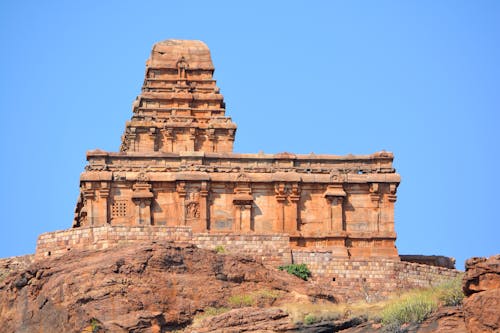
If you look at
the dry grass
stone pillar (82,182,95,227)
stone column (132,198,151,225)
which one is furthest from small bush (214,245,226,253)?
stone pillar (82,182,95,227)

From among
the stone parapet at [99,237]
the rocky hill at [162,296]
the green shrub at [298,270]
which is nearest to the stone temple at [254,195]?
the green shrub at [298,270]

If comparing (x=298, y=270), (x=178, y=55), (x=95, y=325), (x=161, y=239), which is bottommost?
(x=95, y=325)

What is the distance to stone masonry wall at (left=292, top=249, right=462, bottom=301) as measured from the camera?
217 ft

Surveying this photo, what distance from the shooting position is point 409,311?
53250 mm

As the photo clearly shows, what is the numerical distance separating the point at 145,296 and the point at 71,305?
9.25ft

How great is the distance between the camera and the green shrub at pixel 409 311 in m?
52.9

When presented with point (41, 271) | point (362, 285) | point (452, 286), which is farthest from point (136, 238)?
point (452, 286)

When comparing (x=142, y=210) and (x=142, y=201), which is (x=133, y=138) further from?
(x=142, y=210)

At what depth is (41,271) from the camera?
6047 centimetres

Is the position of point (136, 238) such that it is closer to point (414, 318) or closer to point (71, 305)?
point (71, 305)

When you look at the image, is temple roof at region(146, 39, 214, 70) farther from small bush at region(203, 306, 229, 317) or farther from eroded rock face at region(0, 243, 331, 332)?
small bush at region(203, 306, 229, 317)

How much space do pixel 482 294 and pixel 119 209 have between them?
27.7 meters

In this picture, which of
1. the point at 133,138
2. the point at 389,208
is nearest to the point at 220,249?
the point at 389,208

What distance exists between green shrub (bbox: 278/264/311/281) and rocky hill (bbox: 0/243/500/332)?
237 cm
